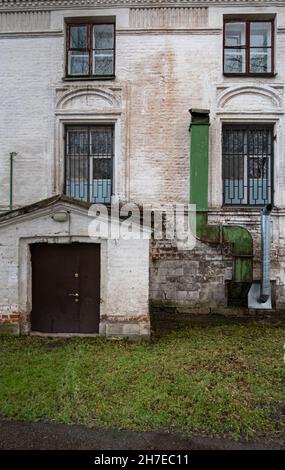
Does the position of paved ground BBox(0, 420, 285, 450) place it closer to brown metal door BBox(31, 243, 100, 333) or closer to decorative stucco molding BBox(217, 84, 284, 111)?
brown metal door BBox(31, 243, 100, 333)

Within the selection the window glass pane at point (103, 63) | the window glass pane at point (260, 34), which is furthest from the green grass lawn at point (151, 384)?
the window glass pane at point (260, 34)

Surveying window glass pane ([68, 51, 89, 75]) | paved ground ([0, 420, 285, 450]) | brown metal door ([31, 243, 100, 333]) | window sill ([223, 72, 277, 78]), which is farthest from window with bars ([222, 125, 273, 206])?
paved ground ([0, 420, 285, 450])

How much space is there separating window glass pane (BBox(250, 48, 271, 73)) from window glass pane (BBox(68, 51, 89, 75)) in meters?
4.63

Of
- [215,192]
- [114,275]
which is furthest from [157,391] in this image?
[215,192]

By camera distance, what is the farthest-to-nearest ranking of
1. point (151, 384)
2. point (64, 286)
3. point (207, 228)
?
point (207, 228) < point (64, 286) < point (151, 384)

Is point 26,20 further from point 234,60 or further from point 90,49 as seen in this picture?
point 234,60

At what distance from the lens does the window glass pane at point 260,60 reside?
998 cm

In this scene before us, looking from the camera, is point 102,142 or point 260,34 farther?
point 102,142

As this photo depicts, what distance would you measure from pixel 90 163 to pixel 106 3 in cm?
439

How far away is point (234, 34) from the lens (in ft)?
32.9

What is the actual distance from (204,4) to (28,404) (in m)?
10.4

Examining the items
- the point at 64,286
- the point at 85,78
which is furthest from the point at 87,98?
the point at 64,286

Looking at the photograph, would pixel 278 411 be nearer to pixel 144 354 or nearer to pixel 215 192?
pixel 144 354

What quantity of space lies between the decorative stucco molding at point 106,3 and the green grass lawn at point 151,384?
876 centimetres
